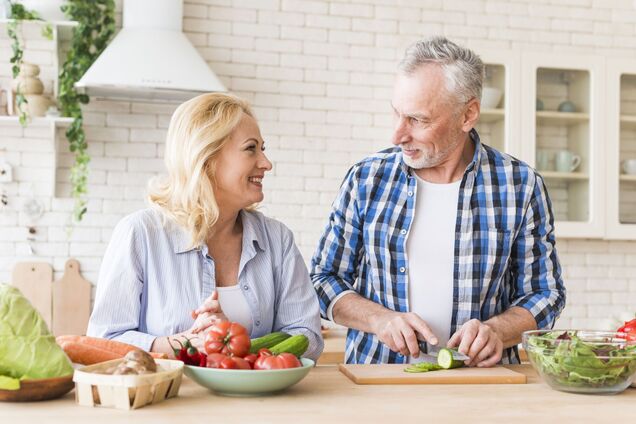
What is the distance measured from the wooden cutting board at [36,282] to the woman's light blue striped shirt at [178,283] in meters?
2.25

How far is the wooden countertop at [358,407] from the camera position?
1752 mm

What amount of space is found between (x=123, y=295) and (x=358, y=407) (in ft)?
2.74

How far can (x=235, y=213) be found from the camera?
2684 millimetres

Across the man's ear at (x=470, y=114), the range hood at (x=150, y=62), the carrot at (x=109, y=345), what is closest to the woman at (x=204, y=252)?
the carrot at (x=109, y=345)

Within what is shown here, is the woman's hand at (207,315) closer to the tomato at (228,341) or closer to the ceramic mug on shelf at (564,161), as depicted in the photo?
the tomato at (228,341)

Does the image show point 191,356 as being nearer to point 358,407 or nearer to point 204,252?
point 358,407

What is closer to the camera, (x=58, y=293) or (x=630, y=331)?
(x=630, y=331)

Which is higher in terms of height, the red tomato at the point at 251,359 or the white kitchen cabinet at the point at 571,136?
the white kitchen cabinet at the point at 571,136

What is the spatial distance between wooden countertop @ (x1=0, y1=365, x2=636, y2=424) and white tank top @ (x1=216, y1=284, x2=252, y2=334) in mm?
394

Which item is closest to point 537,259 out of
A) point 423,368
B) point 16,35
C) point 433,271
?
point 433,271

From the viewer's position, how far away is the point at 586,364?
2.07 meters

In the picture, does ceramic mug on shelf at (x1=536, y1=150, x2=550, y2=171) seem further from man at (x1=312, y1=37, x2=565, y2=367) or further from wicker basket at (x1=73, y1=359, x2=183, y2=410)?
wicker basket at (x1=73, y1=359, x2=183, y2=410)

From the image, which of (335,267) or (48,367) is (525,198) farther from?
(48,367)

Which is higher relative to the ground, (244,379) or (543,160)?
(543,160)
